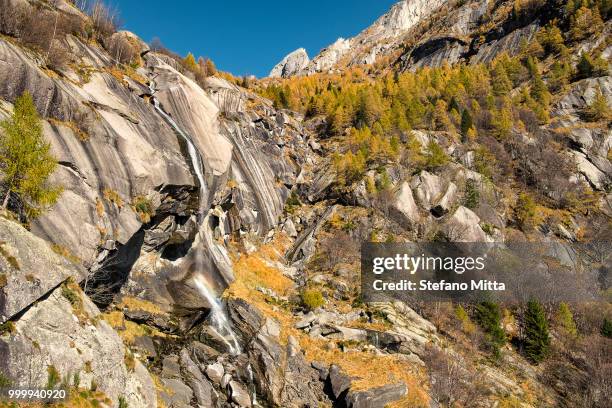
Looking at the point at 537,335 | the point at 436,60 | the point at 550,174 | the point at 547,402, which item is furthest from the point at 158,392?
the point at 436,60

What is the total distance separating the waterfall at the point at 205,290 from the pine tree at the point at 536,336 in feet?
104

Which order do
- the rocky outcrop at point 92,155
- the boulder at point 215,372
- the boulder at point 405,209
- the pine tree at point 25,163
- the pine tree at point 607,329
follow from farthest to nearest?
the boulder at point 405,209, the pine tree at point 607,329, the boulder at point 215,372, the rocky outcrop at point 92,155, the pine tree at point 25,163

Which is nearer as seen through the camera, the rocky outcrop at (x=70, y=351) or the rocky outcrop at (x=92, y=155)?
the rocky outcrop at (x=70, y=351)

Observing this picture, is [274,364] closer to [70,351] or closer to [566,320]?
[70,351]

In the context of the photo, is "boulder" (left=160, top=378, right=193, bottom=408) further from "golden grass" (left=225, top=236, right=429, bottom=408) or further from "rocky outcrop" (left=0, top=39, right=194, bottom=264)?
"golden grass" (left=225, top=236, right=429, bottom=408)

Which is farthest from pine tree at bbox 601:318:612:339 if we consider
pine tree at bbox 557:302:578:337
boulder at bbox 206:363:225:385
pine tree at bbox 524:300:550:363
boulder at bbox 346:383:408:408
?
boulder at bbox 206:363:225:385

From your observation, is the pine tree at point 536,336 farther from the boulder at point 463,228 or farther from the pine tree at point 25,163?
the pine tree at point 25,163

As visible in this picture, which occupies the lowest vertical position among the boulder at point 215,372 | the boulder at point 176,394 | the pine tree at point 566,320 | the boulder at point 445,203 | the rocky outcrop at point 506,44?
the boulder at point 176,394

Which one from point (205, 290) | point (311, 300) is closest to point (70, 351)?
point (205, 290)

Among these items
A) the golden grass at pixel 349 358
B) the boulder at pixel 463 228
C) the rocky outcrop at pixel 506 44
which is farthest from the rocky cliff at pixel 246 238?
the rocky outcrop at pixel 506 44

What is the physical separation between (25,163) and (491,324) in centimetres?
4374

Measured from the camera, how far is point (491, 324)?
139ft

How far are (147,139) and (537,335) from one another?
42593 mm

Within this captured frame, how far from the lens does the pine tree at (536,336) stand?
40.8 meters
